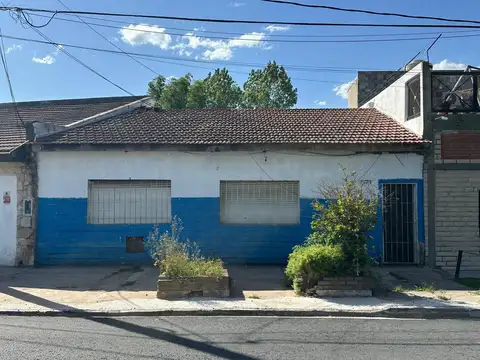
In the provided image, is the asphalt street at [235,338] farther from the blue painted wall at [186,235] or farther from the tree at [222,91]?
the tree at [222,91]

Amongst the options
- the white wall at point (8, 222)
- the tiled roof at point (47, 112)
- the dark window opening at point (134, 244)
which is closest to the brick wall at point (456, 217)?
the dark window opening at point (134, 244)

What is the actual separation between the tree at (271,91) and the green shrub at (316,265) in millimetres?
22261

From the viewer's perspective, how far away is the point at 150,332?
249 inches

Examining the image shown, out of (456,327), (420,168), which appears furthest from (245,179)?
(456,327)

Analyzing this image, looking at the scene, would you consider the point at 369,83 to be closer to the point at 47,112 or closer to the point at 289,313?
the point at 47,112

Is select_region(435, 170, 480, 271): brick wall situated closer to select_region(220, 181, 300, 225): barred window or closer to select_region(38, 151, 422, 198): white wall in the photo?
select_region(38, 151, 422, 198): white wall

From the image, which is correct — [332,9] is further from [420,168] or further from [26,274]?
[26,274]

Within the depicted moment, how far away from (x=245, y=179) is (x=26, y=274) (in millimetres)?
6149

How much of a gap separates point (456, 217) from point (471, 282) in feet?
7.35

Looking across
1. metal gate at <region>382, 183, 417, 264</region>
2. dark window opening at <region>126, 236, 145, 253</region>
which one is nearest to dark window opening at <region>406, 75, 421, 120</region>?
metal gate at <region>382, 183, 417, 264</region>

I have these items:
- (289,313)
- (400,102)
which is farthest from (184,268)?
(400,102)

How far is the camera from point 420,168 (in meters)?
12.0

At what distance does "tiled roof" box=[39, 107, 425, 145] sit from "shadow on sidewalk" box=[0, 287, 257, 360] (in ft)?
16.9

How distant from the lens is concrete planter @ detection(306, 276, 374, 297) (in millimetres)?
8547
